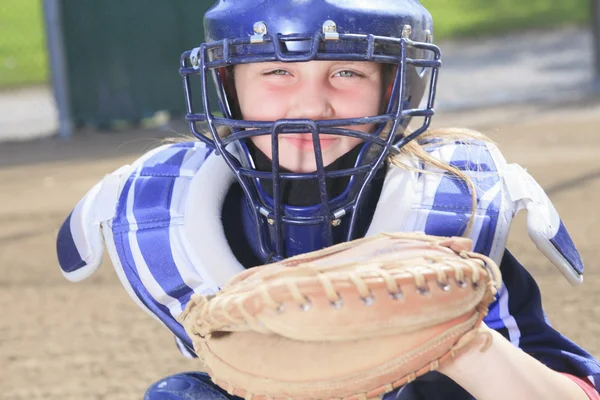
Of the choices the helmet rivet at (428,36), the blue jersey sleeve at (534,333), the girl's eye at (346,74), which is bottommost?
the blue jersey sleeve at (534,333)

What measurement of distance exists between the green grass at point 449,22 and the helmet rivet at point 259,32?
1381 cm

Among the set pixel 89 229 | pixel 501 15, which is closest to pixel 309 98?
pixel 89 229

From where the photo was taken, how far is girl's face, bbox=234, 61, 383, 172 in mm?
2232

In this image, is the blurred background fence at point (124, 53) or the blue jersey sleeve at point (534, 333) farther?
the blurred background fence at point (124, 53)

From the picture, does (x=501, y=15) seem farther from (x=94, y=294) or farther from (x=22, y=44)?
(x=94, y=294)

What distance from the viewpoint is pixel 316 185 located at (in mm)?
2322

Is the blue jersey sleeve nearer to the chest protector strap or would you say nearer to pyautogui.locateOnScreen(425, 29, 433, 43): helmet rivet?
the chest protector strap

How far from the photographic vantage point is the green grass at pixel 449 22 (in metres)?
16.6

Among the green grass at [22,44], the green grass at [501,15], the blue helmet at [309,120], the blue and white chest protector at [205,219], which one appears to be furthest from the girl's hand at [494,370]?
the green grass at [501,15]

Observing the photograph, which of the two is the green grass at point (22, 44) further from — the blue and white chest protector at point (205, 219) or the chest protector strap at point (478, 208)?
the chest protector strap at point (478, 208)

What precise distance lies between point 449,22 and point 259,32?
16806 mm

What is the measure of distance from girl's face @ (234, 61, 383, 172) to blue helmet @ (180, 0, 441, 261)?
0.04 meters

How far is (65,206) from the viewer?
6117 millimetres

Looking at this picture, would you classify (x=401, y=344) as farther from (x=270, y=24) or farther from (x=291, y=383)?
(x=270, y=24)
